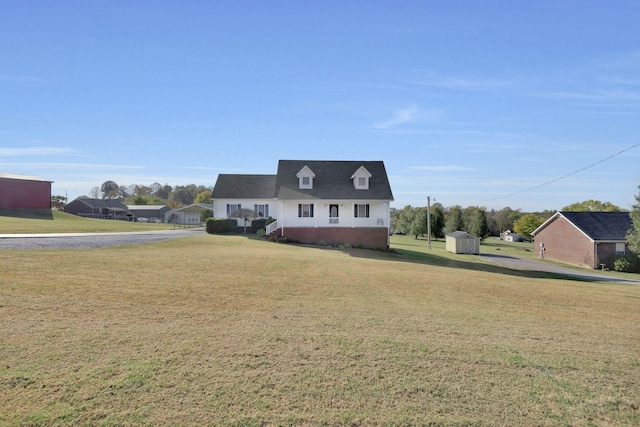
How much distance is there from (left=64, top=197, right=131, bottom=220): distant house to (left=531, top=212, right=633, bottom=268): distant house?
81215 millimetres

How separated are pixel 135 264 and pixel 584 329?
14.3 m

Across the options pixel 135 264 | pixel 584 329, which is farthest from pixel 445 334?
pixel 135 264

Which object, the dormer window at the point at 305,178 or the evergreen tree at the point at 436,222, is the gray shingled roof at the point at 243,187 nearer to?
the dormer window at the point at 305,178

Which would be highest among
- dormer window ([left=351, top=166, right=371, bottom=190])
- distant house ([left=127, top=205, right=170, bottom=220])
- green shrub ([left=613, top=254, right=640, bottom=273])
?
dormer window ([left=351, top=166, right=371, bottom=190])

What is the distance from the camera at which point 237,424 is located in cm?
479

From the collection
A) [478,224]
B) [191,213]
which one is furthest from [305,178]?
[191,213]

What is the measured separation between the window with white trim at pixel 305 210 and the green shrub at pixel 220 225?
239 inches

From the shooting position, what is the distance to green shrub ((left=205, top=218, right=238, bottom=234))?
33375mm

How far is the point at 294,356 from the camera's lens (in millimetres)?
6609

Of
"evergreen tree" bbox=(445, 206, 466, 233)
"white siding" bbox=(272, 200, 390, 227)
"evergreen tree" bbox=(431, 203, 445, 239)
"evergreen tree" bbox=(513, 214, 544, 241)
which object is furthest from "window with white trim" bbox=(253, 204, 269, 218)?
"evergreen tree" bbox=(513, 214, 544, 241)

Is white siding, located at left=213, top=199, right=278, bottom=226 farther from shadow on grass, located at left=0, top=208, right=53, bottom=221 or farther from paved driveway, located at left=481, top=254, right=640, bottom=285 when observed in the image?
shadow on grass, located at left=0, top=208, right=53, bottom=221

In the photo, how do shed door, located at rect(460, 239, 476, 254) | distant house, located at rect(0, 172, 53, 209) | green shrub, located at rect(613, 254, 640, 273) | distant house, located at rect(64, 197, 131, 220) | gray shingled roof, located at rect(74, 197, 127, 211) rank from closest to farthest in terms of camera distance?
green shrub, located at rect(613, 254, 640, 273) → shed door, located at rect(460, 239, 476, 254) → distant house, located at rect(0, 172, 53, 209) → distant house, located at rect(64, 197, 131, 220) → gray shingled roof, located at rect(74, 197, 127, 211)

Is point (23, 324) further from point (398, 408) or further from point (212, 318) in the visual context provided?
point (398, 408)

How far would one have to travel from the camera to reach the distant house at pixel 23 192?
5878 cm
